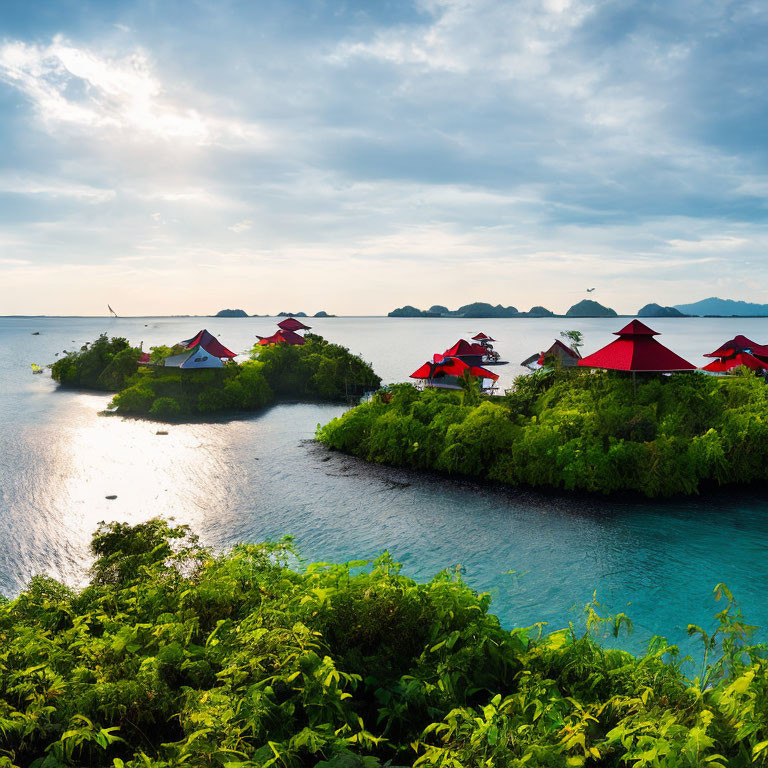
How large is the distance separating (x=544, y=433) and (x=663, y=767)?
16479mm

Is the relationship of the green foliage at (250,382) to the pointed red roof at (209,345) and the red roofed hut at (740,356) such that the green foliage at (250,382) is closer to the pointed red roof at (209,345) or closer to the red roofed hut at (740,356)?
the pointed red roof at (209,345)

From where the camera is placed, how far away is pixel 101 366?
46406 mm

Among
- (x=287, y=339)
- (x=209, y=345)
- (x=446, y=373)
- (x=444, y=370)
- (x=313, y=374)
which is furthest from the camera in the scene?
(x=287, y=339)

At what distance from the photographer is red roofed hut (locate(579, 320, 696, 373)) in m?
21.8

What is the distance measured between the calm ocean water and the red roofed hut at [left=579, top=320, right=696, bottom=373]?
6.06 meters

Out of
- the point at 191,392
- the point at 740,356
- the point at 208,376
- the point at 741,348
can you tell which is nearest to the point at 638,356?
the point at 740,356

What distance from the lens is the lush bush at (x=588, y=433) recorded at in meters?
18.5

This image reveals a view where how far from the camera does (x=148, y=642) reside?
604 cm

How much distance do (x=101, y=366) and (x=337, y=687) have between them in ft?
161

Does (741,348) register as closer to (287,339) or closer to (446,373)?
(446,373)

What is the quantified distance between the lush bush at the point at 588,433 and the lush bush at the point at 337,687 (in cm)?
1307

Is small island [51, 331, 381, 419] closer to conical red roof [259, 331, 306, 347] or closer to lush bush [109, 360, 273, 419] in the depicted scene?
lush bush [109, 360, 273, 419]

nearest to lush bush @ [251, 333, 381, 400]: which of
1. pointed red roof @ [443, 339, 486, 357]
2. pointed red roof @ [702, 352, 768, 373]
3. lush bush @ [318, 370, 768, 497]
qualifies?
pointed red roof @ [443, 339, 486, 357]

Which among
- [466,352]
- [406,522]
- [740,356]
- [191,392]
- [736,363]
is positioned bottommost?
[406,522]
